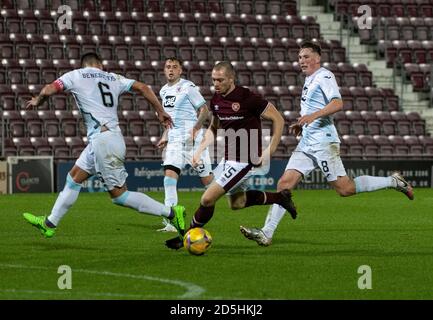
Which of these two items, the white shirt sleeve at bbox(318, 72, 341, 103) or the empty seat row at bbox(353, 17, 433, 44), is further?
the empty seat row at bbox(353, 17, 433, 44)

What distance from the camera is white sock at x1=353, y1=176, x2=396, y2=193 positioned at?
13891 millimetres

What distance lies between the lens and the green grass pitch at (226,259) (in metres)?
9.01

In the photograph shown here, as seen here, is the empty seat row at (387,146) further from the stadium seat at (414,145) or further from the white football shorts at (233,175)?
the white football shorts at (233,175)

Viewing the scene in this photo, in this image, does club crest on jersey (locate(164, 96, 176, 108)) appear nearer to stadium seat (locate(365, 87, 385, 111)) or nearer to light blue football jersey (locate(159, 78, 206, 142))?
light blue football jersey (locate(159, 78, 206, 142))

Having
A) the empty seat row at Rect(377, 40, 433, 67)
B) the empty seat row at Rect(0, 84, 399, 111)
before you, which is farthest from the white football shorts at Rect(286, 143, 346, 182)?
the empty seat row at Rect(377, 40, 433, 67)

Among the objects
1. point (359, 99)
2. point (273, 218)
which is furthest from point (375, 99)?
point (273, 218)

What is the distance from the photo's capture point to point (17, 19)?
A: 106ft

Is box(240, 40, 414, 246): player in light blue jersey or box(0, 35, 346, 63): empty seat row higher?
box(0, 35, 346, 63): empty seat row

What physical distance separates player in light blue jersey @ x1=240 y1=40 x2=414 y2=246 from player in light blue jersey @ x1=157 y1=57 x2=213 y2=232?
2.68m

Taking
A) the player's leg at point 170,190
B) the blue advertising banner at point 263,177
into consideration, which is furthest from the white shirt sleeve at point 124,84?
the blue advertising banner at point 263,177

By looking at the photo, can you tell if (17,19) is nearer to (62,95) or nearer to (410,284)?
(62,95)

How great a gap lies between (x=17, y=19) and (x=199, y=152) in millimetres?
20913

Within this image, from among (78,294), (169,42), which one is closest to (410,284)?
(78,294)
